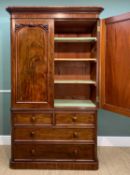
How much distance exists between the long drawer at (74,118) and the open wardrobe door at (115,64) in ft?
0.87

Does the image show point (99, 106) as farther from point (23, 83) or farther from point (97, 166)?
point (23, 83)

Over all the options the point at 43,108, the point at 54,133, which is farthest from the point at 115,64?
the point at 54,133

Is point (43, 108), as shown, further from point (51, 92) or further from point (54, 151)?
point (54, 151)

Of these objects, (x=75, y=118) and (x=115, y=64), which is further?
(x=75, y=118)

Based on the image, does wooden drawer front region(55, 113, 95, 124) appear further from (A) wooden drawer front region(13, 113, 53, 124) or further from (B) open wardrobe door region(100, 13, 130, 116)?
(B) open wardrobe door region(100, 13, 130, 116)

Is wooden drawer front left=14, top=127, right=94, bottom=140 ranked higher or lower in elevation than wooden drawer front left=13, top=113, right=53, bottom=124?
lower

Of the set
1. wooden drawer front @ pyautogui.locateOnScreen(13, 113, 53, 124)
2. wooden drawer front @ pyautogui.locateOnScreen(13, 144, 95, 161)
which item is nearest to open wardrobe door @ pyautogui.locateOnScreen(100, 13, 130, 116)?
wooden drawer front @ pyautogui.locateOnScreen(13, 144, 95, 161)

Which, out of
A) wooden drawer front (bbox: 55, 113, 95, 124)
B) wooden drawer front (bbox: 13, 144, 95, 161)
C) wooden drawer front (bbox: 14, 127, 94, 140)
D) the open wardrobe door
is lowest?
wooden drawer front (bbox: 13, 144, 95, 161)

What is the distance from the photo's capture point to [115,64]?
264 cm

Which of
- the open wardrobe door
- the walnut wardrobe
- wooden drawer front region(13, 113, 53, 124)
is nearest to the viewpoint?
the open wardrobe door

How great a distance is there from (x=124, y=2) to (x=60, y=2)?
37.4 inches

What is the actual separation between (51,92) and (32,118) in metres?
0.40

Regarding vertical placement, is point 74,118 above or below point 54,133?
above

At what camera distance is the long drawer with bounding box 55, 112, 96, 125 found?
→ 9.02ft
